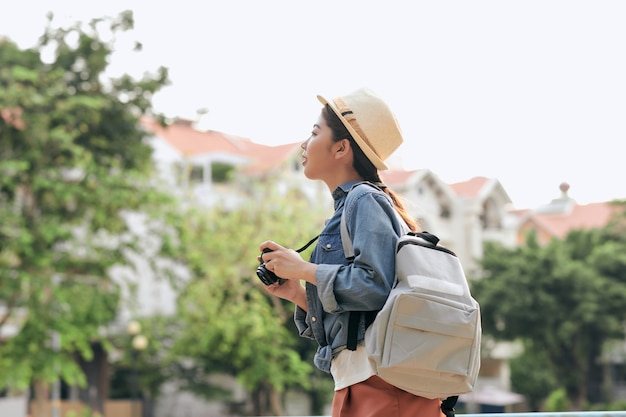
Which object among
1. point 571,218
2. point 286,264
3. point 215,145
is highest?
point 215,145

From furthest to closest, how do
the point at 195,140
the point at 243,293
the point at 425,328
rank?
the point at 195,140 < the point at 243,293 < the point at 425,328

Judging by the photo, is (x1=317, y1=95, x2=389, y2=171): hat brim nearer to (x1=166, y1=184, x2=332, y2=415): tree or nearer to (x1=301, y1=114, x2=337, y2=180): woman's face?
(x1=301, y1=114, x2=337, y2=180): woman's face

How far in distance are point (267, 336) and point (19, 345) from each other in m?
6.47

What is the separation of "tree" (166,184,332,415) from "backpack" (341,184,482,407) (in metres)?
16.5

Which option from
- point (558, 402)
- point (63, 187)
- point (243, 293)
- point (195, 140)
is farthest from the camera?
point (195, 140)

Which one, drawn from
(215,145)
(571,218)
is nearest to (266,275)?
(215,145)

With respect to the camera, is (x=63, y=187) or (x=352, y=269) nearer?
(x=352, y=269)

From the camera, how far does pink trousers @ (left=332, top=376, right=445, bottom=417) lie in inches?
63.4

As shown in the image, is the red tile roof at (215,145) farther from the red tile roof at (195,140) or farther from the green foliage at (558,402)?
the green foliage at (558,402)

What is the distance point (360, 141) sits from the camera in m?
1.75

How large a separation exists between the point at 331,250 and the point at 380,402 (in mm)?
288

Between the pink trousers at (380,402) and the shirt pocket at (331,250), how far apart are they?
0.72ft

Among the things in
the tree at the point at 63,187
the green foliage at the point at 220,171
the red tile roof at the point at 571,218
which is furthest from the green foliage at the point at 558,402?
the tree at the point at 63,187

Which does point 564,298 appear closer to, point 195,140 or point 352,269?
point 195,140
